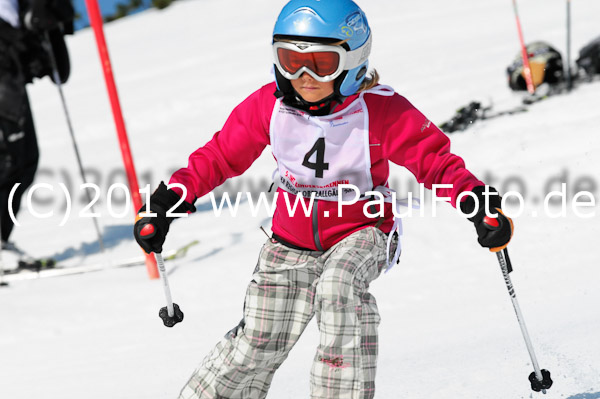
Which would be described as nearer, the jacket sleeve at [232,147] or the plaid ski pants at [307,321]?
the plaid ski pants at [307,321]

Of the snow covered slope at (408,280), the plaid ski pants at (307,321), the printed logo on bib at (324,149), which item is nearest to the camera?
the plaid ski pants at (307,321)

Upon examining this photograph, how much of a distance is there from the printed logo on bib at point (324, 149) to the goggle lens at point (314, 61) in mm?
168

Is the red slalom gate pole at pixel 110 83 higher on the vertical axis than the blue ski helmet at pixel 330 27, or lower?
lower

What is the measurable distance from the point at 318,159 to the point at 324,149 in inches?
1.8

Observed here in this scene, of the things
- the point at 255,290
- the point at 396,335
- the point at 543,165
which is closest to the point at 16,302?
the point at 396,335

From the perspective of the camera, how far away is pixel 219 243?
20.6ft

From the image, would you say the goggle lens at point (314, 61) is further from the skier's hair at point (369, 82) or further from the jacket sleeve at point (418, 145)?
the jacket sleeve at point (418, 145)

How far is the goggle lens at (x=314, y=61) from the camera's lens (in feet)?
8.89

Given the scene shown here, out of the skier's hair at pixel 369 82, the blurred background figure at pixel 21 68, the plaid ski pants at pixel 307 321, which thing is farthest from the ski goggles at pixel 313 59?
the blurred background figure at pixel 21 68

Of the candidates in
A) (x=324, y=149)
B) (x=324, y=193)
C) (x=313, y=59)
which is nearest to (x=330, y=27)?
(x=313, y=59)

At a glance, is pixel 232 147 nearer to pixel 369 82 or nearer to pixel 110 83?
pixel 369 82

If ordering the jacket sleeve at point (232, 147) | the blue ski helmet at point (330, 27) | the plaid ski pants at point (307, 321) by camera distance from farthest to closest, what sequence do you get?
the jacket sleeve at point (232, 147) → the blue ski helmet at point (330, 27) → the plaid ski pants at point (307, 321)

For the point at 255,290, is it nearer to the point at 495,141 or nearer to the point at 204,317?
the point at 204,317

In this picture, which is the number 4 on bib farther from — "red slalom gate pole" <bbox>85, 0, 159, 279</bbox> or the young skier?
"red slalom gate pole" <bbox>85, 0, 159, 279</bbox>
